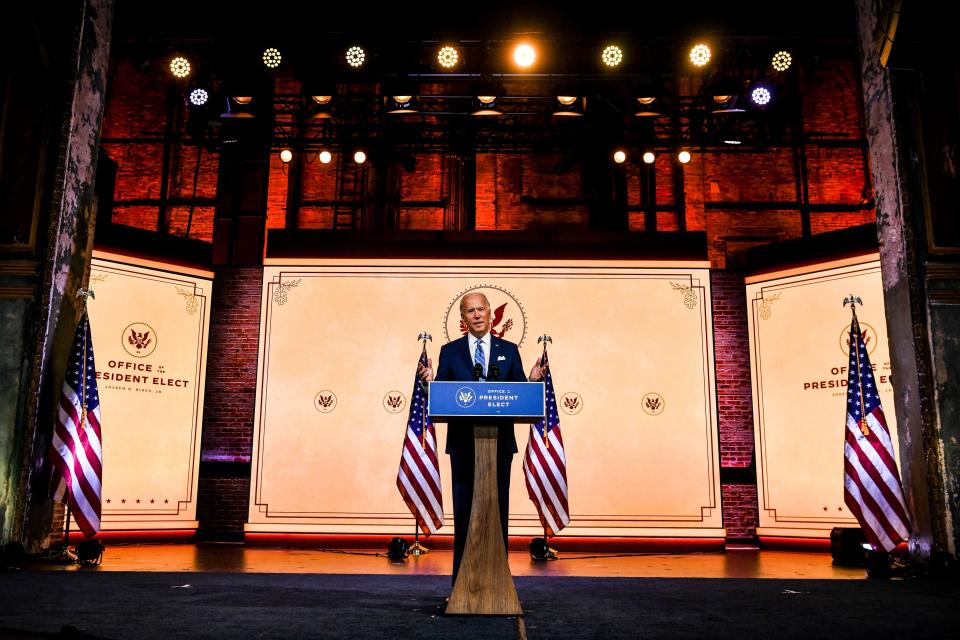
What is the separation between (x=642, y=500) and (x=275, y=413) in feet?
15.3

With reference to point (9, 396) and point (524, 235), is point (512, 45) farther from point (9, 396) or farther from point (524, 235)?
point (9, 396)

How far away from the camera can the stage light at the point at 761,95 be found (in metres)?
9.20

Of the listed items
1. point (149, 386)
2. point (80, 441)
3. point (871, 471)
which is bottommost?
point (871, 471)

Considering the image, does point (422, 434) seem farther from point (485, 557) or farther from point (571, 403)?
point (485, 557)

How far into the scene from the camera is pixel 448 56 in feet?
28.0

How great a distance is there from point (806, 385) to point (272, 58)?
7346 mm

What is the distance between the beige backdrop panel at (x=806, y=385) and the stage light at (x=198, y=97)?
7360 millimetres

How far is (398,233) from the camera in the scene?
32.4 feet

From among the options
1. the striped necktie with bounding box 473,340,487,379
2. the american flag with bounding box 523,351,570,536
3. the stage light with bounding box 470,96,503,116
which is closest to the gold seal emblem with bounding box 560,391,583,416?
→ the american flag with bounding box 523,351,570,536

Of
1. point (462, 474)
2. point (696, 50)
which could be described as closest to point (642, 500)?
point (696, 50)

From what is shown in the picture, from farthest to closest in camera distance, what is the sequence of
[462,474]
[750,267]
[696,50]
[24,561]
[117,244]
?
[750,267], [117,244], [696,50], [24,561], [462,474]

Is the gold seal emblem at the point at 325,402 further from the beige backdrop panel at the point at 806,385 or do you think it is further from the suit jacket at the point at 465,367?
the suit jacket at the point at 465,367

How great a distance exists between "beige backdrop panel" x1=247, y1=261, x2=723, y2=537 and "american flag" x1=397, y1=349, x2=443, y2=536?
1644mm

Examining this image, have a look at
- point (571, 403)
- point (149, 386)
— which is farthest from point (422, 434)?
point (149, 386)
